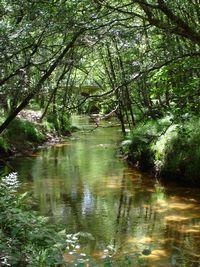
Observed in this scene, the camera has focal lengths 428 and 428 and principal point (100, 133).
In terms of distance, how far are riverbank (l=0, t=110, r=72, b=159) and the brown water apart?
1434 mm

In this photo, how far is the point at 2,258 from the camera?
15.7ft

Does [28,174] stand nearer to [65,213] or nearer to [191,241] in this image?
[65,213]

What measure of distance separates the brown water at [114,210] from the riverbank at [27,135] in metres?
1.43

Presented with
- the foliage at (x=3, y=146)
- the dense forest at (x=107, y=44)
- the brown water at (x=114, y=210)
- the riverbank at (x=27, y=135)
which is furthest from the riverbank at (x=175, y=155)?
the riverbank at (x=27, y=135)

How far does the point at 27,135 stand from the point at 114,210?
12608 mm

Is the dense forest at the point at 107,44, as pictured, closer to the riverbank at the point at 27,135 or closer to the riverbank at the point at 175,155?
the riverbank at the point at 175,155

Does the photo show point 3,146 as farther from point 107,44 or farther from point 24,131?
point 107,44

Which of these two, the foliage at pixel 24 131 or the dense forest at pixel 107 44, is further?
the foliage at pixel 24 131

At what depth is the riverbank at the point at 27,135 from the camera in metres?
19.1

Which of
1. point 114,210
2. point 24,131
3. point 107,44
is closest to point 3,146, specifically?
point 24,131

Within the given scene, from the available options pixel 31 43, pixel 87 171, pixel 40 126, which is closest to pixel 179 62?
pixel 31 43

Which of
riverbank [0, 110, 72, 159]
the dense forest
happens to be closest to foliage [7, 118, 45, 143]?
riverbank [0, 110, 72, 159]

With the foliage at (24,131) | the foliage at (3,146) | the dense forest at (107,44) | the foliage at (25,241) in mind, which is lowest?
the foliage at (25,241)

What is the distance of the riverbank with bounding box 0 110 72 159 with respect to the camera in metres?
19.1
